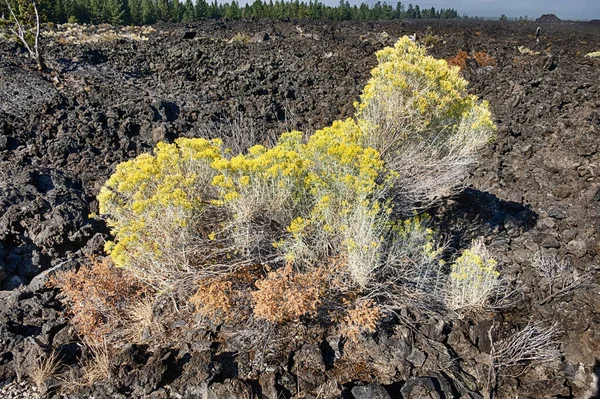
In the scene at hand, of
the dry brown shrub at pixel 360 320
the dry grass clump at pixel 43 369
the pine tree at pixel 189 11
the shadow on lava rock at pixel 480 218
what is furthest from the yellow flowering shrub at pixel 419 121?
the pine tree at pixel 189 11

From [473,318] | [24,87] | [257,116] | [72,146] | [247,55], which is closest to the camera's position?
[473,318]

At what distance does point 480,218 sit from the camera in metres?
5.57

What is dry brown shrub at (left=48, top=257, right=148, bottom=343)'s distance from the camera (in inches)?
146

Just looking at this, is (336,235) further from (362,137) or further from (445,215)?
(445,215)

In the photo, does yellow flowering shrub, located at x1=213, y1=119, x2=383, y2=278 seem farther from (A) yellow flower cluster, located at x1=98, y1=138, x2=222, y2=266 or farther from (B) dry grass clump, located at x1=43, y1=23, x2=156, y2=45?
(B) dry grass clump, located at x1=43, y1=23, x2=156, y2=45

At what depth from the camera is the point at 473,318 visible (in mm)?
3939

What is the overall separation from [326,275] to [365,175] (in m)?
0.98

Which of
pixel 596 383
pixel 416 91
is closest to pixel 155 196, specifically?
pixel 416 91

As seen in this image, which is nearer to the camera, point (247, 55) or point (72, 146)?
point (72, 146)

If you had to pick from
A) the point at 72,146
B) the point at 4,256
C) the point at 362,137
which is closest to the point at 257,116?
the point at 72,146

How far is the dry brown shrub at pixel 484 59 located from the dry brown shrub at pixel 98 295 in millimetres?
14450

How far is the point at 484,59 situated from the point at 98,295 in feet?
50.7

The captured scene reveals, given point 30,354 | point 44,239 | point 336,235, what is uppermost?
point 336,235

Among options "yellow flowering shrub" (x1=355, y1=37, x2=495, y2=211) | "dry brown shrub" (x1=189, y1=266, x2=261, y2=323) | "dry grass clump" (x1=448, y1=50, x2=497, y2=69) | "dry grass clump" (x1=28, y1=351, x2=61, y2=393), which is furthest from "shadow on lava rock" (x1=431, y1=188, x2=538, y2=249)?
"dry grass clump" (x1=448, y1=50, x2=497, y2=69)
